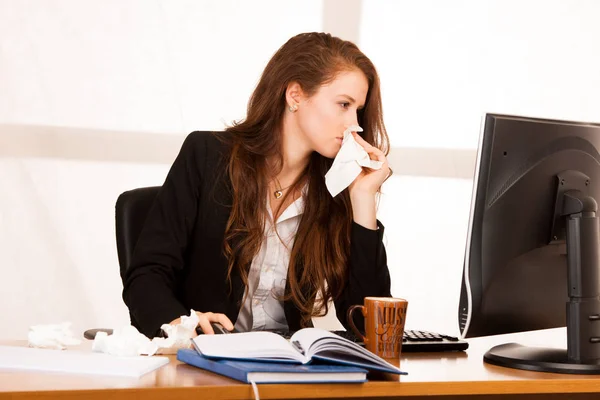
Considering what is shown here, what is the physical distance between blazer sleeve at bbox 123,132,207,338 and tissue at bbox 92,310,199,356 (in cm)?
32

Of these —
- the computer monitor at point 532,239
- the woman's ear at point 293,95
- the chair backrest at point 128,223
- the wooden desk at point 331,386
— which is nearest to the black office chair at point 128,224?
the chair backrest at point 128,223

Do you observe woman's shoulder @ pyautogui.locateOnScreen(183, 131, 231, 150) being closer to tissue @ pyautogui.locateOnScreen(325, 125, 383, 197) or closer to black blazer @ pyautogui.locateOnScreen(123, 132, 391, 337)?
black blazer @ pyautogui.locateOnScreen(123, 132, 391, 337)

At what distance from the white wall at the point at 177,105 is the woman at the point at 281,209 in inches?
35.4

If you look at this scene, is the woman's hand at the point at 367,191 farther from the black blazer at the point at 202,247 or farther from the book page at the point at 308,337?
the book page at the point at 308,337

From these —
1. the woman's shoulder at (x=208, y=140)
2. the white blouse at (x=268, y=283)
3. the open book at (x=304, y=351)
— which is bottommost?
the open book at (x=304, y=351)

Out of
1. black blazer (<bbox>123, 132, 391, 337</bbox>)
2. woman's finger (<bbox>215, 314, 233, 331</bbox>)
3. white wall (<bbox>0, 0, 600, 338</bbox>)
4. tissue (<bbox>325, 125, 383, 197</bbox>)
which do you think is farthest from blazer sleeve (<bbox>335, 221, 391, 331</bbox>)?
white wall (<bbox>0, 0, 600, 338</bbox>)

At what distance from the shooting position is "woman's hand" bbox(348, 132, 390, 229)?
1906 millimetres

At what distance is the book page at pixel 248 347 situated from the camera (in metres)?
1.03

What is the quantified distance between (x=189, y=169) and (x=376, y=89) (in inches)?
21.9

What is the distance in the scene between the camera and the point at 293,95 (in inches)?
83.6

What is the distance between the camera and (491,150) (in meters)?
1.32

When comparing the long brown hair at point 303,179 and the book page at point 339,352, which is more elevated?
the long brown hair at point 303,179

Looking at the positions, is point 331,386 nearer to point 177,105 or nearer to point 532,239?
point 532,239

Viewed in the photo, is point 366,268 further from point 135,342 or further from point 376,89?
point 135,342
